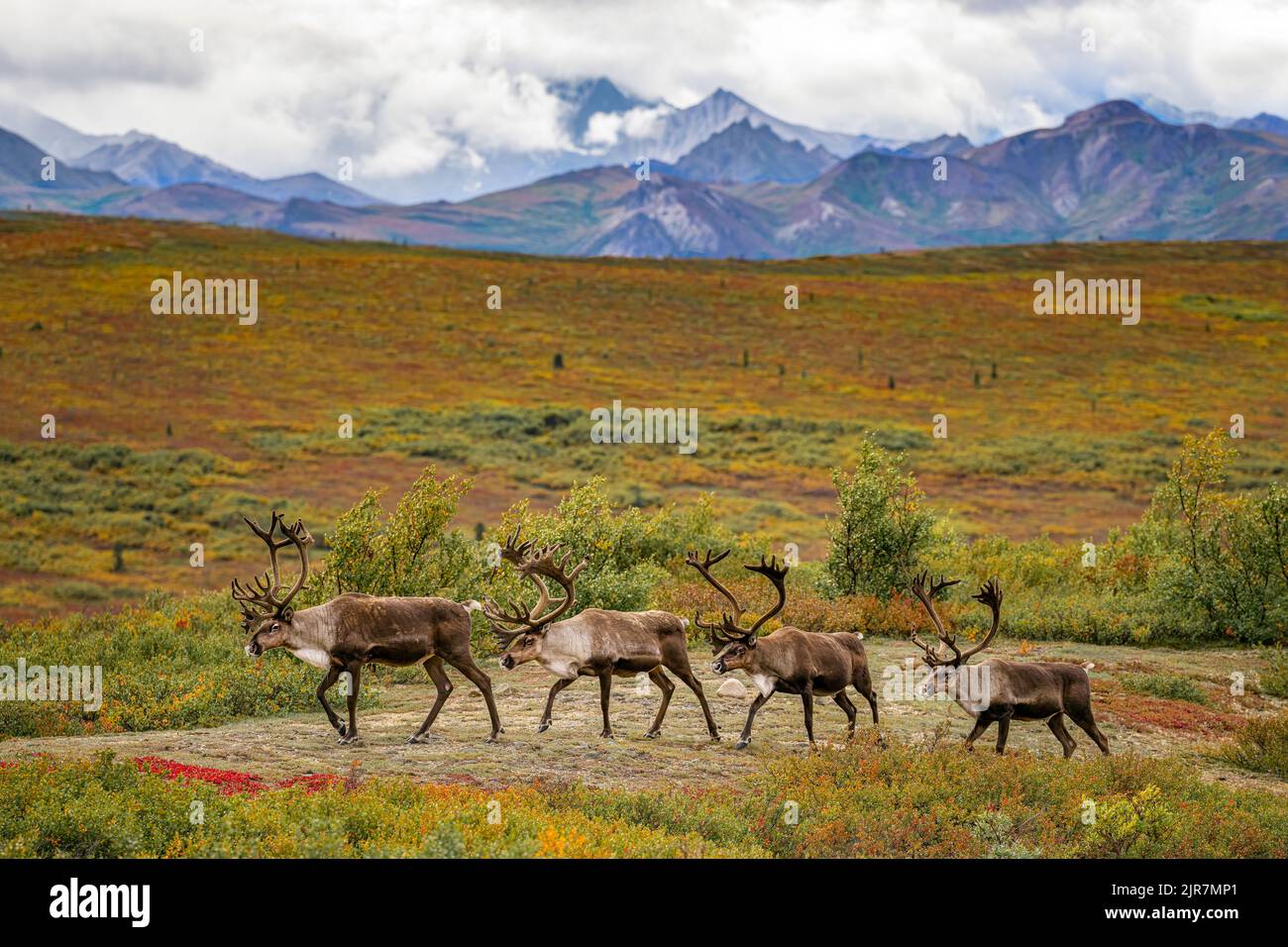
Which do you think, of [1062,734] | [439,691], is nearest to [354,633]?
[439,691]

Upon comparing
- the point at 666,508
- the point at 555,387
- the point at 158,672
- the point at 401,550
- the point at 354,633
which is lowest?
the point at 158,672

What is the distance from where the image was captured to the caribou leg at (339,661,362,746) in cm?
1179

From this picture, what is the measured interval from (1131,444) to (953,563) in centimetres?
3936

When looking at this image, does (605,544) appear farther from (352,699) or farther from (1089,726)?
(1089,726)

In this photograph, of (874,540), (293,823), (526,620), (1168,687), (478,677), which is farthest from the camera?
(874,540)

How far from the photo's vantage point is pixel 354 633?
464 inches

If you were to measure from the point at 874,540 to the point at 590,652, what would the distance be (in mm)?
10796

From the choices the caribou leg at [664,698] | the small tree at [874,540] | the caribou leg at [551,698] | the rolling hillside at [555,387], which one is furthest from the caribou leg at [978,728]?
the rolling hillside at [555,387]

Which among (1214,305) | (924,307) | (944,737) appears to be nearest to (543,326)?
(924,307)

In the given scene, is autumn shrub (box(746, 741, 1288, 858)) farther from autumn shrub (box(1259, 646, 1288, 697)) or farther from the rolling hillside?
the rolling hillside

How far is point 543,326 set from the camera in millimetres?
87188

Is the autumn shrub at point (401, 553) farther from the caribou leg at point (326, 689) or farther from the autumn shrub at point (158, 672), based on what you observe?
the caribou leg at point (326, 689)

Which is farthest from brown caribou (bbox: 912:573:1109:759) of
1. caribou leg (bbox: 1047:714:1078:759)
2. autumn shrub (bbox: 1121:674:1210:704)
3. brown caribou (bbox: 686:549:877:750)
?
autumn shrub (bbox: 1121:674:1210:704)
